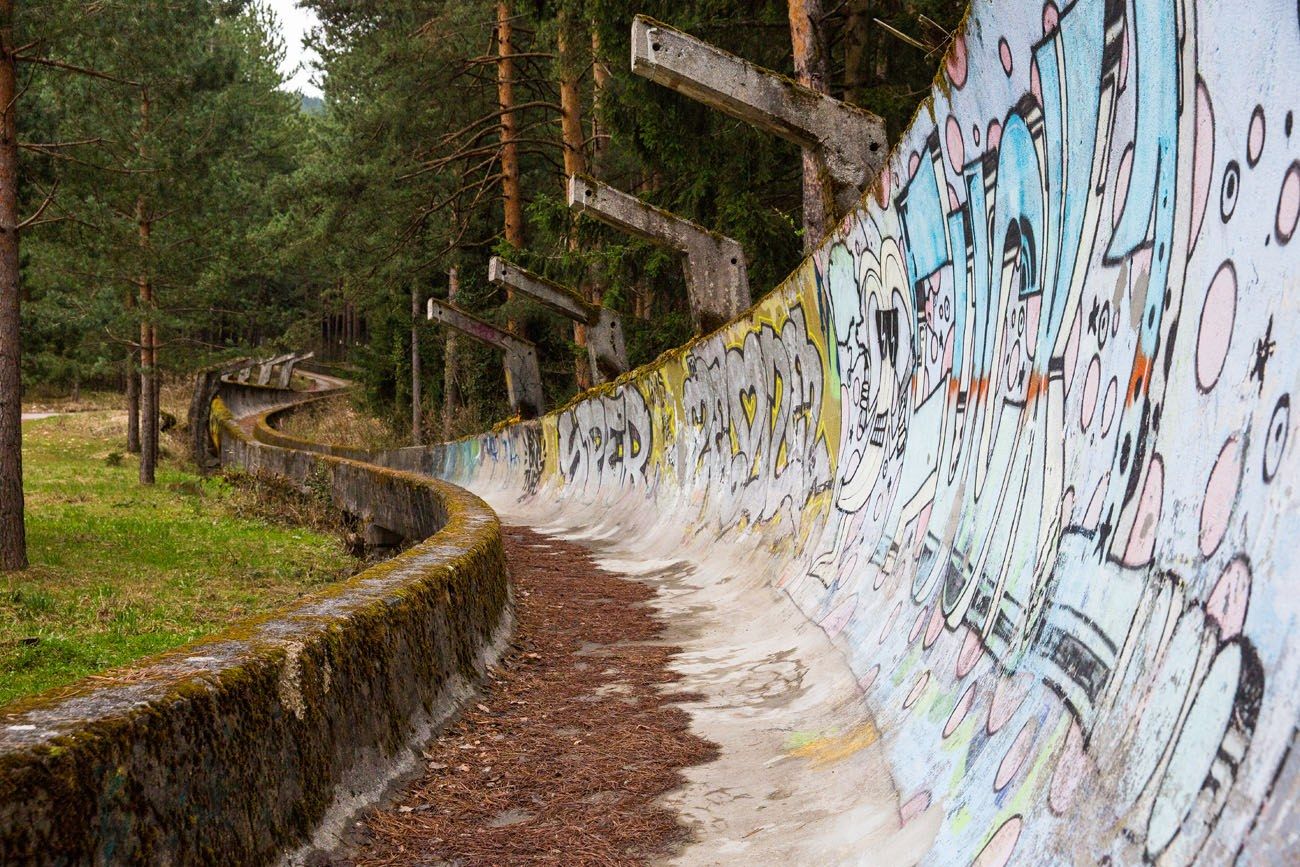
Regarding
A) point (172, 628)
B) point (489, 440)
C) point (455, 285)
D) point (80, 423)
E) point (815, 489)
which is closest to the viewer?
point (815, 489)

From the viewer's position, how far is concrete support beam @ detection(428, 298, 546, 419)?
78.0 feet

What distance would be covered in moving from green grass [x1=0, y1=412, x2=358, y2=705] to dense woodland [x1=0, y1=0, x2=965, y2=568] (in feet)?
4.54

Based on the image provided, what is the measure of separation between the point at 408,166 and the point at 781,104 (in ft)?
59.4

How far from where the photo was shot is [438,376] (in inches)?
1538

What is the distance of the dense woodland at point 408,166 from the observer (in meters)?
15.0

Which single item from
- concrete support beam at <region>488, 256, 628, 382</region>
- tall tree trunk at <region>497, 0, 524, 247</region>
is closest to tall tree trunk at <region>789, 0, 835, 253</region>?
concrete support beam at <region>488, 256, 628, 382</region>

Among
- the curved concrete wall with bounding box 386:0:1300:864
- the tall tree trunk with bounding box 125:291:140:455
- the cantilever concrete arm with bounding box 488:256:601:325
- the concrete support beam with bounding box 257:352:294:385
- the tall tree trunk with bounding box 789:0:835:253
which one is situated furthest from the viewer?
the concrete support beam with bounding box 257:352:294:385

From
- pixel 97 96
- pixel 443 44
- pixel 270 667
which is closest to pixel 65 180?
pixel 97 96

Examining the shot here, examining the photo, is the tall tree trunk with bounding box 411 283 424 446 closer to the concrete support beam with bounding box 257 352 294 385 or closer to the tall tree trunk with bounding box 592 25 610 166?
the tall tree trunk with bounding box 592 25 610 166

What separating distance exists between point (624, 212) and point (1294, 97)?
37.5 ft

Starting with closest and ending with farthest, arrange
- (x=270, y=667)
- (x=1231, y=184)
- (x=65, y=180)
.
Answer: (x=1231, y=184)
(x=270, y=667)
(x=65, y=180)

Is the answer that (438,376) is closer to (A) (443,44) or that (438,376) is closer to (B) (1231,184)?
(A) (443,44)

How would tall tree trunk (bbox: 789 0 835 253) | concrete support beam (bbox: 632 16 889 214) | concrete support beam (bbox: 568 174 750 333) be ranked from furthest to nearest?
concrete support beam (bbox: 568 174 750 333), tall tree trunk (bbox: 789 0 835 253), concrete support beam (bbox: 632 16 889 214)

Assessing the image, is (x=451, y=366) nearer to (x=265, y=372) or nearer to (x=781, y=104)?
(x=781, y=104)
